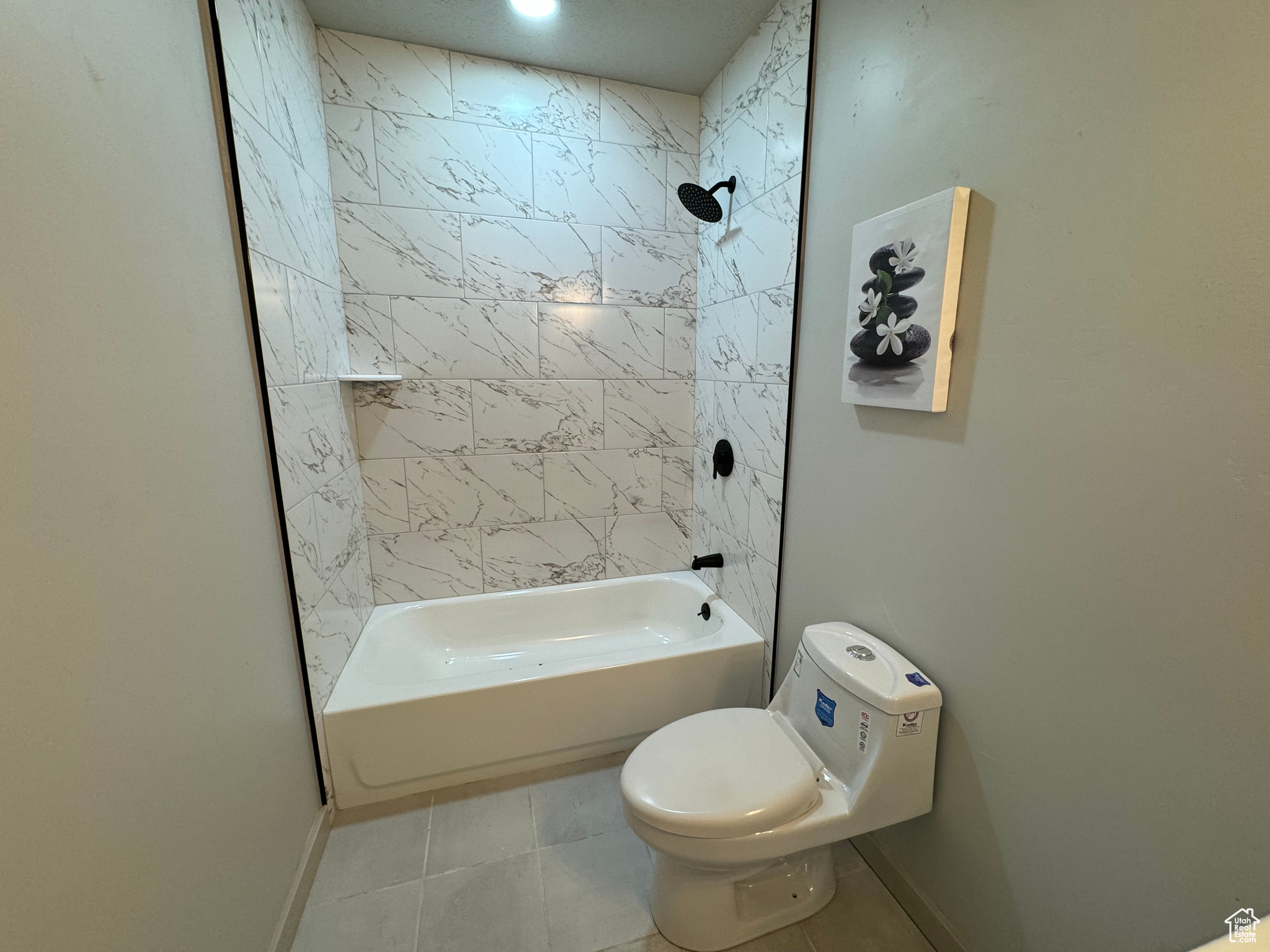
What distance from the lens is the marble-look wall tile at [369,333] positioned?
79.4 inches

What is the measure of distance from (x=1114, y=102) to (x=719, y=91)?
5.45 feet

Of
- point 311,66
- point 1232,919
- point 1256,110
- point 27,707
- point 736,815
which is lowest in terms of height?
point 736,815

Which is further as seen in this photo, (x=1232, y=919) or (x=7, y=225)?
(x=1232, y=919)

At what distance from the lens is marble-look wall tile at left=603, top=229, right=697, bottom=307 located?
2.26m

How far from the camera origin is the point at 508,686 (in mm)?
1704

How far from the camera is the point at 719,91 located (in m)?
2.07

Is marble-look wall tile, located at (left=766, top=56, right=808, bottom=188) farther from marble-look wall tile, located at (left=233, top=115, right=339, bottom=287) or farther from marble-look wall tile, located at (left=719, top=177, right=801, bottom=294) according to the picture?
marble-look wall tile, located at (left=233, top=115, right=339, bottom=287)

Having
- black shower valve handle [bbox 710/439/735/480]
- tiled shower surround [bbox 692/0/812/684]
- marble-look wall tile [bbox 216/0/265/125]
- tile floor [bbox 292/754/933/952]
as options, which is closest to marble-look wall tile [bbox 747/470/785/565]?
tiled shower surround [bbox 692/0/812/684]

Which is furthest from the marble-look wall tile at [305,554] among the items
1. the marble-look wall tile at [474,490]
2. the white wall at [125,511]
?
the marble-look wall tile at [474,490]

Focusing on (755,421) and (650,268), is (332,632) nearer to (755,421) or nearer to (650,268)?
(755,421)

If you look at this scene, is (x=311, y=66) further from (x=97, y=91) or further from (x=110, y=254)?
(x=110, y=254)

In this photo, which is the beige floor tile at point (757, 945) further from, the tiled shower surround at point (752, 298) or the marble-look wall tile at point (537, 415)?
the marble-look wall tile at point (537, 415)

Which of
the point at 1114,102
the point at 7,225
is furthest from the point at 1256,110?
the point at 7,225

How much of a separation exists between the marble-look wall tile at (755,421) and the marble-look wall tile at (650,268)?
20.2 inches
